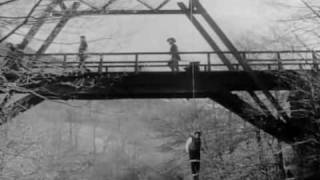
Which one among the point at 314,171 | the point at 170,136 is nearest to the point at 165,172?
the point at 170,136

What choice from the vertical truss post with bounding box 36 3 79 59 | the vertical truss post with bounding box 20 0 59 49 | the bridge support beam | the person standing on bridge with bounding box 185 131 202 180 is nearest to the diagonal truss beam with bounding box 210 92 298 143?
the bridge support beam

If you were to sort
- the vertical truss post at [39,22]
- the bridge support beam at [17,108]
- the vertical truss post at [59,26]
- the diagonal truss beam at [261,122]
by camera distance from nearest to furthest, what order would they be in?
the vertical truss post at [39,22] < the vertical truss post at [59,26] < the bridge support beam at [17,108] < the diagonal truss beam at [261,122]

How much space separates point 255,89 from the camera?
15.4 metres

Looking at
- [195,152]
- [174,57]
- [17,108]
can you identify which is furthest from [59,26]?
[174,57]

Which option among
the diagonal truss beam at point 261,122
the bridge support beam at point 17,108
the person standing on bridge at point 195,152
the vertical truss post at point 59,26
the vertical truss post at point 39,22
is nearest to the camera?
the vertical truss post at point 39,22

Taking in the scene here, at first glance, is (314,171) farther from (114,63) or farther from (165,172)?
(165,172)

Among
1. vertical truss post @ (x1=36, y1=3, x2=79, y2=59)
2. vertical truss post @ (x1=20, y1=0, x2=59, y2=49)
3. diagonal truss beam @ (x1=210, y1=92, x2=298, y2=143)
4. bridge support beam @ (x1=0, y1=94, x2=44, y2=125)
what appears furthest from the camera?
diagonal truss beam @ (x1=210, y1=92, x2=298, y2=143)

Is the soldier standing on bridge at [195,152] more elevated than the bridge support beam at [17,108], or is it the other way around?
the bridge support beam at [17,108]

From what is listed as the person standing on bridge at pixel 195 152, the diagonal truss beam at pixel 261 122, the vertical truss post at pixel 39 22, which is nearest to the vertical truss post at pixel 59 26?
the vertical truss post at pixel 39 22

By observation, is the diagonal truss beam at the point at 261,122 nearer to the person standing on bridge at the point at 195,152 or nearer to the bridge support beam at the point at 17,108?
the bridge support beam at the point at 17,108

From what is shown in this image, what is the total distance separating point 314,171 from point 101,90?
8.24 metres

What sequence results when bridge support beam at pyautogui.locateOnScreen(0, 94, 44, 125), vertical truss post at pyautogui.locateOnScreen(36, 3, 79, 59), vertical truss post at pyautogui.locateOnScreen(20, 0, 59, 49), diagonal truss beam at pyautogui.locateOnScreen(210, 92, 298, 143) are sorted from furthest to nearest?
diagonal truss beam at pyautogui.locateOnScreen(210, 92, 298, 143) → bridge support beam at pyautogui.locateOnScreen(0, 94, 44, 125) → vertical truss post at pyautogui.locateOnScreen(36, 3, 79, 59) → vertical truss post at pyautogui.locateOnScreen(20, 0, 59, 49)

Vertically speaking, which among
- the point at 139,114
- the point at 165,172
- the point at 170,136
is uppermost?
the point at 139,114

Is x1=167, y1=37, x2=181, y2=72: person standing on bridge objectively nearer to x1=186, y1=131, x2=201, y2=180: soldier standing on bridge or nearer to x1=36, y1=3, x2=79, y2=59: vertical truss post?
x1=186, y1=131, x2=201, y2=180: soldier standing on bridge
